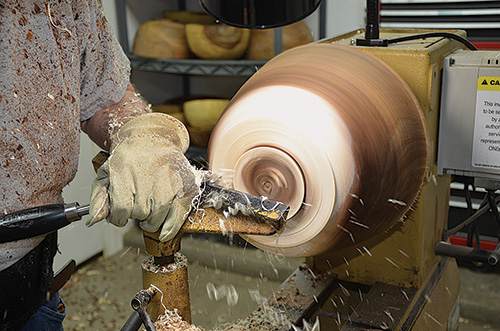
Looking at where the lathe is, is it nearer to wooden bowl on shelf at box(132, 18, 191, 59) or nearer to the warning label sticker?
the warning label sticker

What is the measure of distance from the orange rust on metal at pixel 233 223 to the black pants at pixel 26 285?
44cm

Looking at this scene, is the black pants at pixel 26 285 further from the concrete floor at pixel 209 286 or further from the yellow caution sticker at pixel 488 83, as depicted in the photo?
the concrete floor at pixel 209 286

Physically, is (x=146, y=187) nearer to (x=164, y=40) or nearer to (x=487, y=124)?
(x=487, y=124)

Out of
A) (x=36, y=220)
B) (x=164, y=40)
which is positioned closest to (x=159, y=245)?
(x=36, y=220)

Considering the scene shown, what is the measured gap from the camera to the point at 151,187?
745mm

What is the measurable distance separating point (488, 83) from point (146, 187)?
599 mm

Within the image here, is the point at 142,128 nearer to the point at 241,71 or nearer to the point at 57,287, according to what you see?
the point at 57,287

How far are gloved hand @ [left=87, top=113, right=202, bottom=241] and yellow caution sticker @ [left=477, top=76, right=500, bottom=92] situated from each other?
513mm

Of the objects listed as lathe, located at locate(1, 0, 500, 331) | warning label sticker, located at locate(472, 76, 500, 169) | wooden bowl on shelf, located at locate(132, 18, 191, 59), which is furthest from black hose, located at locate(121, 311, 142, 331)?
wooden bowl on shelf, located at locate(132, 18, 191, 59)

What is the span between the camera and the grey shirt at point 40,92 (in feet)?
2.87

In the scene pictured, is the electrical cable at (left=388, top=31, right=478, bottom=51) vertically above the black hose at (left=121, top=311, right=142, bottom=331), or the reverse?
the electrical cable at (left=388, top=31, right=478, bottom=51)

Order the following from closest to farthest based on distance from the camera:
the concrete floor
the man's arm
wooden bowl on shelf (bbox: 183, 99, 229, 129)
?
the man's arm
the concrete floor
wooden bowl on shelf (bbox: 183, 99, 229, 129)

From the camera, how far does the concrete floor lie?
2129 millimetres

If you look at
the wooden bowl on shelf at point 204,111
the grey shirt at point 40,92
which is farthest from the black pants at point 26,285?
the wooden bowl on shelf at point 204,111
